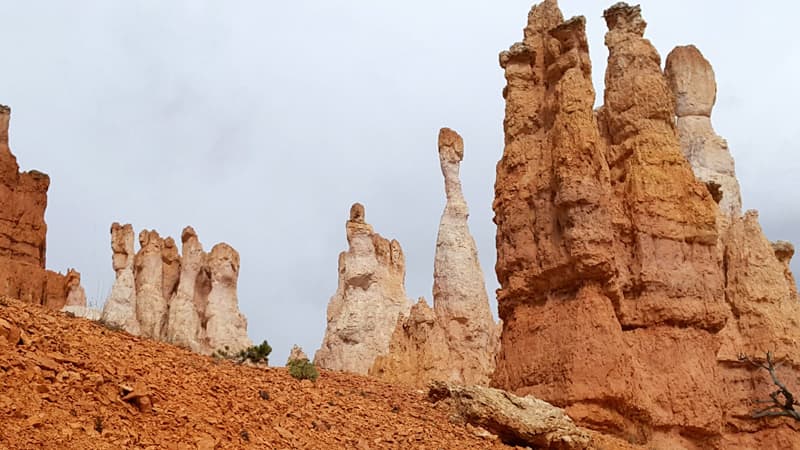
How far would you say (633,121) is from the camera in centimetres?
2156

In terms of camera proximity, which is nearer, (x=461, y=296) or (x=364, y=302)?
(x=461, y=296)

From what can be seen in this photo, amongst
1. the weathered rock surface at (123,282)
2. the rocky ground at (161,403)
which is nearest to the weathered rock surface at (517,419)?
the rocky ground at (161,403)

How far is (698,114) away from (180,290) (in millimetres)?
27985

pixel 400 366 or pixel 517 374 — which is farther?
pixel 400 366

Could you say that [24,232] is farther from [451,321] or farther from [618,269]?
[618,269]

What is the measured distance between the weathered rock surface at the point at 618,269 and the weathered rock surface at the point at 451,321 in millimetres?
11914

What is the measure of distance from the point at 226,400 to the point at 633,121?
537 inches

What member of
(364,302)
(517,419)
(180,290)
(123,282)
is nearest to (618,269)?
(517,419)

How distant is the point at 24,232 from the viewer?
106 ft

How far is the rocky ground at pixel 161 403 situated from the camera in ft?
28.5

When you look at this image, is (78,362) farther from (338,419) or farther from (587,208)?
(587,208)

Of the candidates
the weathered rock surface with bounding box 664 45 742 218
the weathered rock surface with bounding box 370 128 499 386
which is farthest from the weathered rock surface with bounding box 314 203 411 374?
the weathered rock surface with bounding box 664 45 742 218

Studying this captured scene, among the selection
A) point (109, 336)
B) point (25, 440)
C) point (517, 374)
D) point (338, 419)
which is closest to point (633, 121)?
point (517, 374)

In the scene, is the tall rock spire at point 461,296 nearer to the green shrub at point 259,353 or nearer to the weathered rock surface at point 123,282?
the weathered rock surface at point 123,282
